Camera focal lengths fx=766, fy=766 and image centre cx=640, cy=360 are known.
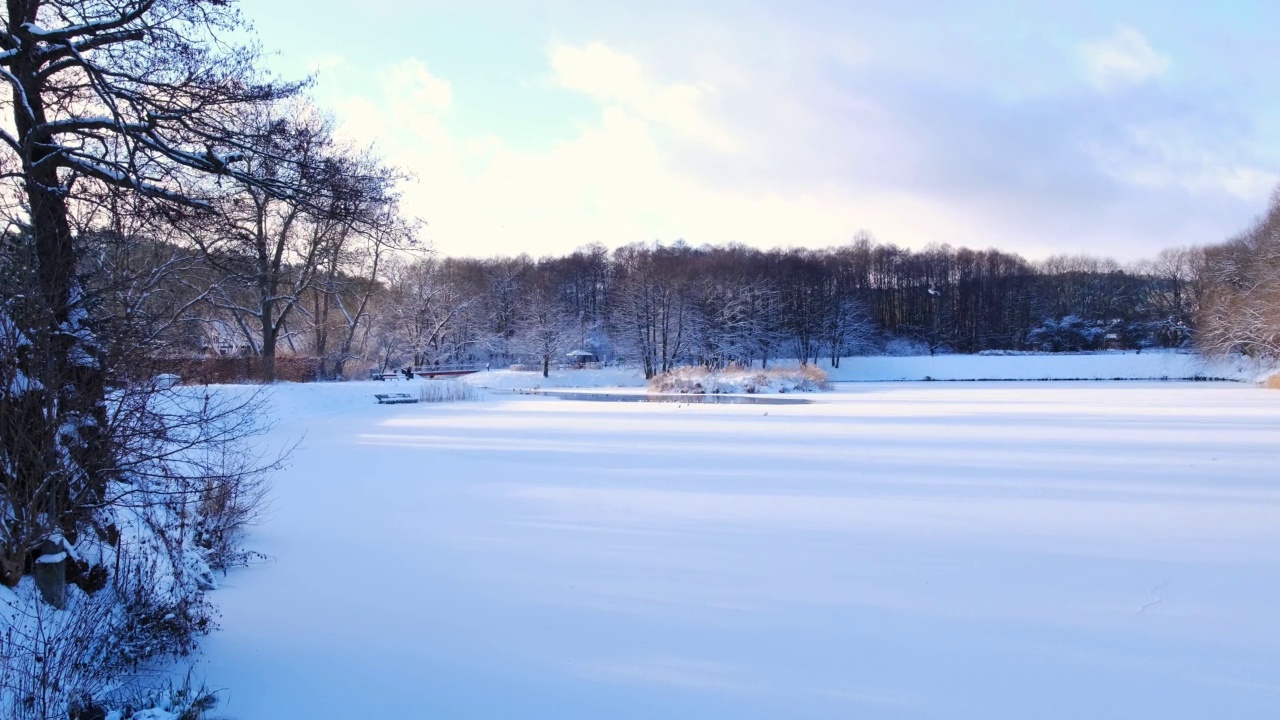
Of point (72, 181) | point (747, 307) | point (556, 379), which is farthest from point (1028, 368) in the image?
point (72, 181)

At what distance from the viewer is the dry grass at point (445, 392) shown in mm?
29734

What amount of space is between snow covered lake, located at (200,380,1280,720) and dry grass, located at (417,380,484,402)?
60.8 ft

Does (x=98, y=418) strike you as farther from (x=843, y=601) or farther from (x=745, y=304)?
(x=745, y=304)

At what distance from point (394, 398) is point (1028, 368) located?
44.5 meters

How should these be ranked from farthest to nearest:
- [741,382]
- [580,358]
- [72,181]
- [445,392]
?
[580,358] < [741,382] < [445,392] < [72,181]

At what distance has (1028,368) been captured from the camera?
53750 mm

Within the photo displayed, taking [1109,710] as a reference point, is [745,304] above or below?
above

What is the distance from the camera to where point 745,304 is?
57.2 meters

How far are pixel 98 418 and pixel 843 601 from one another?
4.59 metres

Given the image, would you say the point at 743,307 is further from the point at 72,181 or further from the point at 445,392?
the point at 72,181

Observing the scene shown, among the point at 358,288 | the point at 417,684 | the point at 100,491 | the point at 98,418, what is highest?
the point at 358,288

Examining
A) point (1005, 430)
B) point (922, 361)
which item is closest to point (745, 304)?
point (922, 361)

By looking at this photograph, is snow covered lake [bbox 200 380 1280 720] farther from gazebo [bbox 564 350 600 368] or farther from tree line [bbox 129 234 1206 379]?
gazebo [bbox 564 350 600 368]

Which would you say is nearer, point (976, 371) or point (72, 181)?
point (72, 181)
